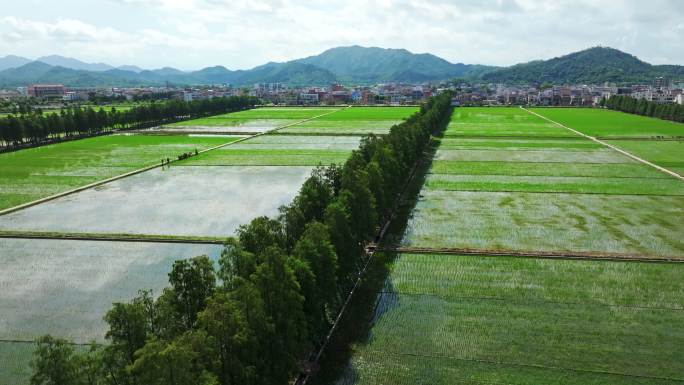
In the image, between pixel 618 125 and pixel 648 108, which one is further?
pixel 648 108

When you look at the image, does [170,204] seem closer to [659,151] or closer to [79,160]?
[79,160]

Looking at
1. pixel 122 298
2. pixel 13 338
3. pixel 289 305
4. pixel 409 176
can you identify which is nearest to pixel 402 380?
pixel 289 305

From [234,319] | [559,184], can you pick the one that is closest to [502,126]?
[559,184]

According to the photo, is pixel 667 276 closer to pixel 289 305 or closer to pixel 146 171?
pixel 289 305

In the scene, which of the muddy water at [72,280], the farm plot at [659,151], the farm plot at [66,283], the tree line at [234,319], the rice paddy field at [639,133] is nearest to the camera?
the tree line at [234,319]

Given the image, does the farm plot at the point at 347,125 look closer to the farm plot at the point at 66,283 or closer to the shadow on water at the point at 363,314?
the shadow on water at the point at 363,314

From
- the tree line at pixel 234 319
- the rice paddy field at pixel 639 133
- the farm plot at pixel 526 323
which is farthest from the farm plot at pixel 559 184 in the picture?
the tree line at pixel 234 319

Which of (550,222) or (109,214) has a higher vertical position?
(550,222)
